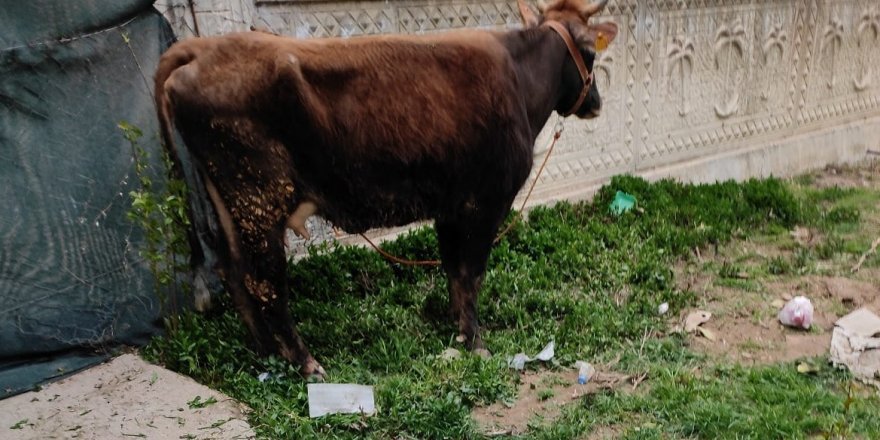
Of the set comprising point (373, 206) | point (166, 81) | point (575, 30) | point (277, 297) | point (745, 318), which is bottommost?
point (745, 318)

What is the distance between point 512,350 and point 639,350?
27.9 inches

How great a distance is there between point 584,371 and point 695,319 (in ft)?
3.51

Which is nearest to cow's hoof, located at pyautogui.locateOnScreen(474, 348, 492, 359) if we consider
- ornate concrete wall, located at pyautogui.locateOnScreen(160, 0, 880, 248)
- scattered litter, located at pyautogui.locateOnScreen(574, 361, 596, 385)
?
scattered litter, located at pyautogui.locateOnScreen(574, 361, 596, 385)

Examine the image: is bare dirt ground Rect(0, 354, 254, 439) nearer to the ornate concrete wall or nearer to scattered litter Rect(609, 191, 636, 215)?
the ornate concrete wall

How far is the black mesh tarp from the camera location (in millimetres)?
3545

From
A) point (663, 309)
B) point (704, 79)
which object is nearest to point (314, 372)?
point (663, 309)

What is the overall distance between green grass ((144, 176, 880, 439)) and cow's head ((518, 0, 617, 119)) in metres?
1.26

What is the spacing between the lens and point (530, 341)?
4.29m

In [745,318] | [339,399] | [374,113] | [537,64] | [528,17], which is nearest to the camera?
[339,399]

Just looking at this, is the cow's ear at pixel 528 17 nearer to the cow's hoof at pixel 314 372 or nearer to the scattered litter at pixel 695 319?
the scattered litter at pixel 695 319

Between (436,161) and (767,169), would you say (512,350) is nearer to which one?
(436,161)

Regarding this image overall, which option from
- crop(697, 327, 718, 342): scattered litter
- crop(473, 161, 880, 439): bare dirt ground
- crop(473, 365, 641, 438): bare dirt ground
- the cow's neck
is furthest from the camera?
crop(697, 327, 718, 342): scattered litter

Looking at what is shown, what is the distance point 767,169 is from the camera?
8148mm

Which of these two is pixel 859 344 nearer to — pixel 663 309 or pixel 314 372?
pixel 663 309
